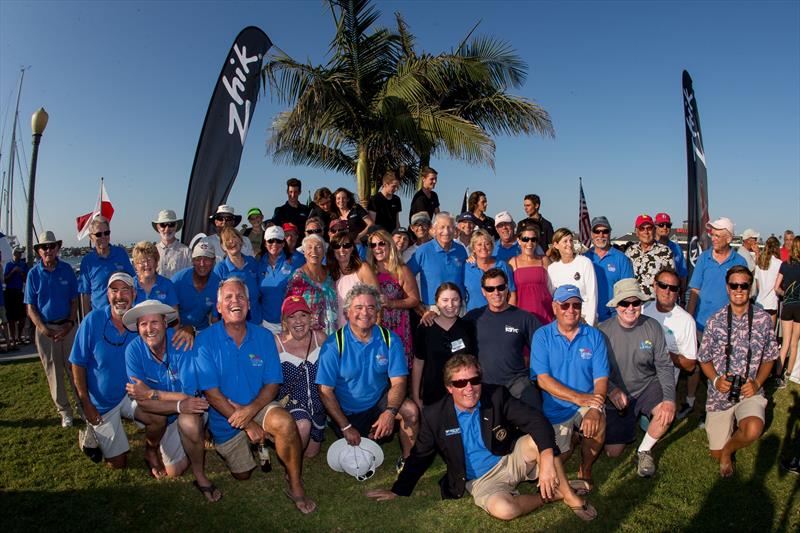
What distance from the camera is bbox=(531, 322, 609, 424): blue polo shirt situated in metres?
4.55

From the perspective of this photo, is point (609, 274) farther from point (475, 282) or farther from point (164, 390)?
point (164, 390)

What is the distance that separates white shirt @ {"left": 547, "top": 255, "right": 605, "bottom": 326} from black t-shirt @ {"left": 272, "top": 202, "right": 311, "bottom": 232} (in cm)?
409

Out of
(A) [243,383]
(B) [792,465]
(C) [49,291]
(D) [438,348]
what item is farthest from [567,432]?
(C) [49,291]

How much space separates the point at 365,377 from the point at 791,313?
7048 millimetres

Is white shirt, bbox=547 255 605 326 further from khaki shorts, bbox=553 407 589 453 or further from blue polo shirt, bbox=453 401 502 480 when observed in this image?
blue polo shirt, bbox=453 401 502 480

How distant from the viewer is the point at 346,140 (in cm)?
1279

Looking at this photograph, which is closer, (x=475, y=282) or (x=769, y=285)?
(x=475, y=282)

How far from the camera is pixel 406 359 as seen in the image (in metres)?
5.09

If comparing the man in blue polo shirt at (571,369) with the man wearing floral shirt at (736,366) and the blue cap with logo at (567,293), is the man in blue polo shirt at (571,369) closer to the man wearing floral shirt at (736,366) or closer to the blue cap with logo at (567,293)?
the blue cap with logo at (567,293)

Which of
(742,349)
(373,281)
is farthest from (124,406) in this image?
(742,349)

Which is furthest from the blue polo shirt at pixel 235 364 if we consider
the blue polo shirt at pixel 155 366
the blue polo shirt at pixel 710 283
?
the blue polo shirt at pixel 710 283

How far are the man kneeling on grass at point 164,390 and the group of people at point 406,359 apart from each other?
0.7 inches

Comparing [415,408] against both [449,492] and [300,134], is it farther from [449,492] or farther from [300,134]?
[300,134]

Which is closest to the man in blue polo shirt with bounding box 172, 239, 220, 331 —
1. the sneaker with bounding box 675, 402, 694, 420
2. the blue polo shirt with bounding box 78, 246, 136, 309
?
the blue polo shirt with bounding box 78, 246, 136, 309
